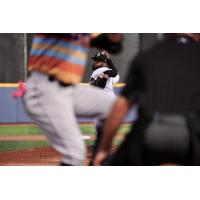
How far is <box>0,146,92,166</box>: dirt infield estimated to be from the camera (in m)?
3.69

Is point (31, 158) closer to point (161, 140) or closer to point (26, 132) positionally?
point (26, 132)

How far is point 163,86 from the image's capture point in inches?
102

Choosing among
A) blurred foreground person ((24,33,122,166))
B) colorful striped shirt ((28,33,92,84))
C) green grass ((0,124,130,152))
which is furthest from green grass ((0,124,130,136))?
colorful striped shirt ((28,33,92,84))

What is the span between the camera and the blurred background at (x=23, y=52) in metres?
3.43

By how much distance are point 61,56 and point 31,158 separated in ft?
4.60

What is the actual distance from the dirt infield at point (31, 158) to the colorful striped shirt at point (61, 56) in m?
0.62

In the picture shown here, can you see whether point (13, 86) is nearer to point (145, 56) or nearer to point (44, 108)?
point (44, 108)

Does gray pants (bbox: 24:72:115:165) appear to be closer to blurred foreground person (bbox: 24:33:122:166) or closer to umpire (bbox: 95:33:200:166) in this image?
blurred foreground person (bbox: 24:33:122:166)

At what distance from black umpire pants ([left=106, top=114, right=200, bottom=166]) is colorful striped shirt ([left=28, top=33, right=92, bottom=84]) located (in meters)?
0.68

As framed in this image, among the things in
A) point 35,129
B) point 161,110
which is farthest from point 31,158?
point 161,110

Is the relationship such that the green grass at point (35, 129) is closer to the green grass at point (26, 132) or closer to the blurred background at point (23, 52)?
the green grass at point (26, 132)

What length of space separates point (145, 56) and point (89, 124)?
1.10 metres

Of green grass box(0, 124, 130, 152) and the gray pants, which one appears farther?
green grass box(0, 124, 130, 152)

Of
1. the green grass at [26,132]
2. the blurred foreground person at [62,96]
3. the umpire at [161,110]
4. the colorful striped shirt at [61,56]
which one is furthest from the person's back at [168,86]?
the colorful striped shirt at [61,56]
